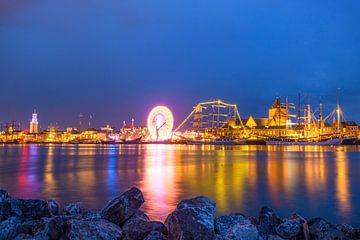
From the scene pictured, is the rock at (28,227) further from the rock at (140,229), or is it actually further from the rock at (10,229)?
the rock at (140,229)

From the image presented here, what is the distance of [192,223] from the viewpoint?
6.10 m

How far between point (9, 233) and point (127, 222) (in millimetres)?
2454

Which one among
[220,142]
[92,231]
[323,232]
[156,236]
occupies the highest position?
[220,142]

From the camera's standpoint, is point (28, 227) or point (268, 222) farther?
point (268, 222)

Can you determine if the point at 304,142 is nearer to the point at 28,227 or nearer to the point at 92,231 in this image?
the point at 28,227

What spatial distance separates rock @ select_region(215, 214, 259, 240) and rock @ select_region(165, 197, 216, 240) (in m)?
0.41

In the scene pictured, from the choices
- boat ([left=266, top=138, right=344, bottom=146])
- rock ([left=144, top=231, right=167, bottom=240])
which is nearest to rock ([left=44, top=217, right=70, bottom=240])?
rock ([left=144, top=231, right=167, bottom=240])

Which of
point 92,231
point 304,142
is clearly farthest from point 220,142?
point 92,231

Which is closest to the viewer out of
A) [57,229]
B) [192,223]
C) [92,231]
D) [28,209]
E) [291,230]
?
[192,223]

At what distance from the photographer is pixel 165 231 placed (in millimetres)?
6859

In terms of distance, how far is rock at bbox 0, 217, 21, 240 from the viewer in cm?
730

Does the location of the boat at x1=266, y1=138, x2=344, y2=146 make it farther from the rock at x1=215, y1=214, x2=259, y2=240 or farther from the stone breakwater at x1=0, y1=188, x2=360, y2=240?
the rock at x1=215, y1=214, x2=259, y2=240

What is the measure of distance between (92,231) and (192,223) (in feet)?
6.07

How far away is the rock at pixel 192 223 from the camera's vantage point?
5945 mm
